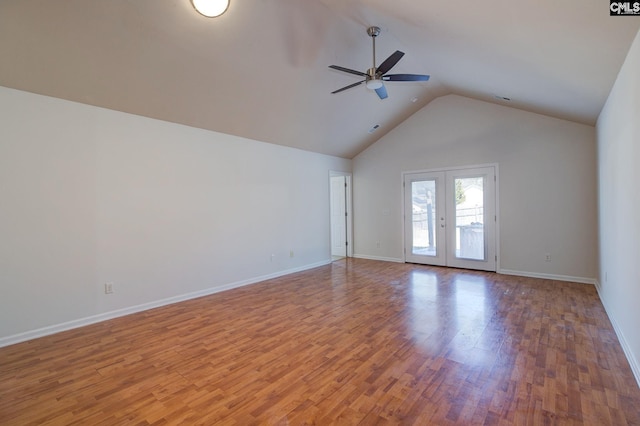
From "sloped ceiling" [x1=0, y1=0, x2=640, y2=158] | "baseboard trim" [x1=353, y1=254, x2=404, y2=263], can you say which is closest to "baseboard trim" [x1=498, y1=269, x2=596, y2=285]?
"baseboard trim" [x1=353, y1=254, x2=404, y2=263]

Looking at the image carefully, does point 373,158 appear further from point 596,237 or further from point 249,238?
point 596,237

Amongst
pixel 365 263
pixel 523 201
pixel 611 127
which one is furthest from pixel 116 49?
pixel 523 201

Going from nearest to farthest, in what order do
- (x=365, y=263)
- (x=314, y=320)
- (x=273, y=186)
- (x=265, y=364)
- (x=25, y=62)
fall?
(x=265, y=364) → (x=25, y=62) → (x=314, y=320) → (x=273, y=186) → (x=365, y=263)

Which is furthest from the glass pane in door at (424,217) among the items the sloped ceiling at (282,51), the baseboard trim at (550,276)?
the sloped ceiling at (282,51)

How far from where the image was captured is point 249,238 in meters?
5.29

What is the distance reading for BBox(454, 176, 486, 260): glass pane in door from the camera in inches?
232

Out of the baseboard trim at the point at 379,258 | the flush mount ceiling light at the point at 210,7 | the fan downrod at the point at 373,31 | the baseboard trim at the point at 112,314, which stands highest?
the fan downrod at the point at 373,31

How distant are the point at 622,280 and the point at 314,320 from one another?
10.2 ft

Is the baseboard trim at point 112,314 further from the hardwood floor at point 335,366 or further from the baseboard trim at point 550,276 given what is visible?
the baseboard trim at point 550,276

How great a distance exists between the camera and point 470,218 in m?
6.00

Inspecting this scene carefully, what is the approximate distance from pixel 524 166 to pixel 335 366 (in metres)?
5.10

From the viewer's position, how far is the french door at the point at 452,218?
582 cm

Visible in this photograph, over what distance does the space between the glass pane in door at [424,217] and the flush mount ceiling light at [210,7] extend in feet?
16.9

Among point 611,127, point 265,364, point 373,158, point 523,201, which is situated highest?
point 373,158
